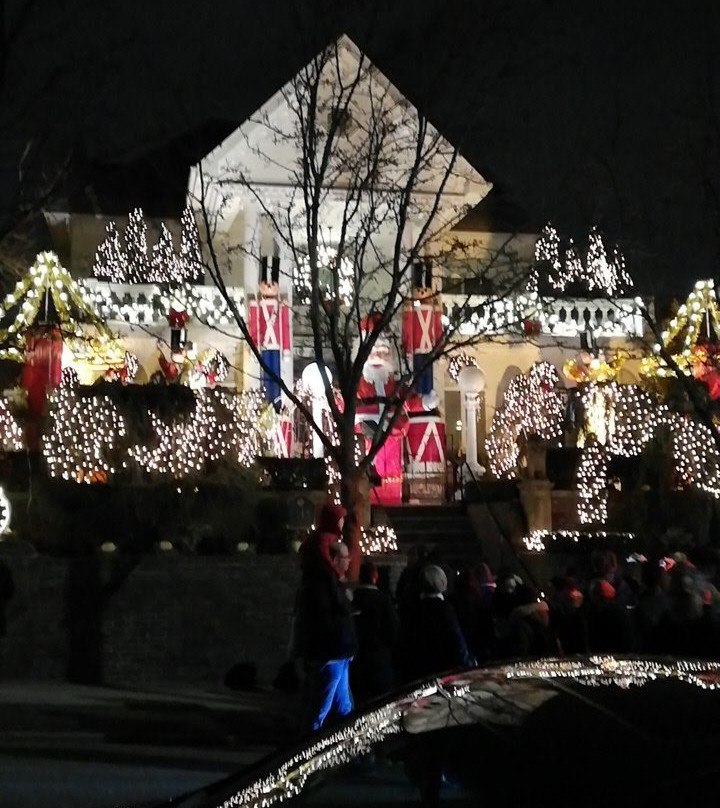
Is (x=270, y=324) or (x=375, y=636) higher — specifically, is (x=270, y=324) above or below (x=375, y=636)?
above

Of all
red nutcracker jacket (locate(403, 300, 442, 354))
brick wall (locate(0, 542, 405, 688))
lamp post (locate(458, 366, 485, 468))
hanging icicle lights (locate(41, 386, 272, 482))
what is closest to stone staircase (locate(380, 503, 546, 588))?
red nutcracker jacket (locate(403, 300, 442, 354))

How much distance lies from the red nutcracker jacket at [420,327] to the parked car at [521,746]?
603 inches

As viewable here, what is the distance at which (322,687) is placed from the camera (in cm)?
725

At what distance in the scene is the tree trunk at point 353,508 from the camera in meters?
12.6

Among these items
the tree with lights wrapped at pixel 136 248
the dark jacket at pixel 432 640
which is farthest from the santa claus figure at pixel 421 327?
the dark jacket at pixel 432 640

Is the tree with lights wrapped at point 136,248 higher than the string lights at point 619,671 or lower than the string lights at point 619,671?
higher

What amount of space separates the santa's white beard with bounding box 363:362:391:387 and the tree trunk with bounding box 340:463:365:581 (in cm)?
589

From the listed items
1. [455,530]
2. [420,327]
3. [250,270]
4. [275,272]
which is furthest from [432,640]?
[250,270]

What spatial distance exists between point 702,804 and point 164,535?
1197cm

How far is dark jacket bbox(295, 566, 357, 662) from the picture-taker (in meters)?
7.07

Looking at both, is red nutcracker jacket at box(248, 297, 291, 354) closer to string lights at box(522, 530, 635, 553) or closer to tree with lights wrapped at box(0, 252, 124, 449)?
tree with lights wrapped at box(0, 252, 124, 449)

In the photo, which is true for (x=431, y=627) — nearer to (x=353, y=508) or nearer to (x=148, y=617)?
(x=148, y=617)

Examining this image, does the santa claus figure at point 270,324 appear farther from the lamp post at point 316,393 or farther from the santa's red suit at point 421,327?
the santa's red suit at point 421,327

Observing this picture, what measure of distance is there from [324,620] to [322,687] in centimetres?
52
